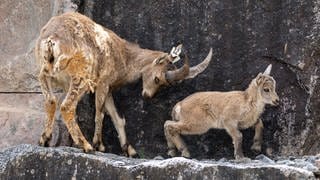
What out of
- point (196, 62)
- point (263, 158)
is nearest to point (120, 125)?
point (196, 62)

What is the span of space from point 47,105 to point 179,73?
5.28ft

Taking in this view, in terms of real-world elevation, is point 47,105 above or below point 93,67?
below

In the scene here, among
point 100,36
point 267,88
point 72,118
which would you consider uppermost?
point 100,36

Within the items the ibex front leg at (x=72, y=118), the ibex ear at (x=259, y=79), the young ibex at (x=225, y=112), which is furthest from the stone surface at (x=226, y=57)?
the ibex front leg at (x=72, y=118)

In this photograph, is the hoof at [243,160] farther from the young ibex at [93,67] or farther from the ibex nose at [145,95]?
the ibex nose at [145,95]

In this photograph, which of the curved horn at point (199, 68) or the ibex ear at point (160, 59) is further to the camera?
the ibex ear at point (160, 59)

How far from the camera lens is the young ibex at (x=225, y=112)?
9453 millimetres

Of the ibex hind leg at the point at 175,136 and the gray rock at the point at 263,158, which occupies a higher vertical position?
the ibex hind leg at the point at 175,136

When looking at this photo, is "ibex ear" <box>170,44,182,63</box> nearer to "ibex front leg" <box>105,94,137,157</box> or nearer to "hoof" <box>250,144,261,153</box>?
"ibex front leg" <box>105,94,137,157</box>

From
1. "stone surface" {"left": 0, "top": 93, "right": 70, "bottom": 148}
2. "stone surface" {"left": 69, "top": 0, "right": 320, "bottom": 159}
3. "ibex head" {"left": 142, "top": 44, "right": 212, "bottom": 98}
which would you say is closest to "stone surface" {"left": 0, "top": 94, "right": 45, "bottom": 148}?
"stone surface" {"left": 0, "top": 93, "right": 70, "bottom": 148}

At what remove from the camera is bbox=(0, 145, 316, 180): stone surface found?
26.6 feet

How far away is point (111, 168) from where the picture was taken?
844 cm

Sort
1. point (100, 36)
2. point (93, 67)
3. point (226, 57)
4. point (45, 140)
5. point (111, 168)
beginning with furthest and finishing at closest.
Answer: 1. point (226, 57)
2. point (100, 36)
3. point (93, 67)
4. point (45, 140)
5. point (111, 168)

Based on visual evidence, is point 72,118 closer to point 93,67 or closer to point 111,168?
point 93,67
